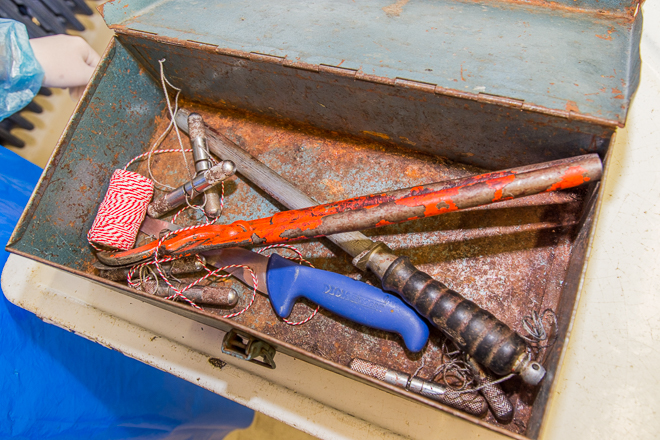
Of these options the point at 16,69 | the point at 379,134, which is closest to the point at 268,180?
the point at 379,134

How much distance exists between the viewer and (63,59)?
4.97 ft

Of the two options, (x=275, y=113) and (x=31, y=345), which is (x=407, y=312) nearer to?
(x=275, y=113)

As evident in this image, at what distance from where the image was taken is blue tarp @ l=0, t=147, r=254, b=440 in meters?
1.15

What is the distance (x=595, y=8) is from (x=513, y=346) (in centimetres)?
82

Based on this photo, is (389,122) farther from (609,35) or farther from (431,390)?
(431,390)

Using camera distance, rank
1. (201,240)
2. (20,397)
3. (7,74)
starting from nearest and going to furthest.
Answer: (201,240) < (20,397) < (7,74)

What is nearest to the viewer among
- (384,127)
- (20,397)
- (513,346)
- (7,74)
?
(513,346)

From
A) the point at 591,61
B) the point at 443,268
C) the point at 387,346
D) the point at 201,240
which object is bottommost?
the point at 387,346

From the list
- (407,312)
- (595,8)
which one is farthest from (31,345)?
(595,8)

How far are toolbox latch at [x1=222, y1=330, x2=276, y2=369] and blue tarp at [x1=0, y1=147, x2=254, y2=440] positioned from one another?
24.2 inches

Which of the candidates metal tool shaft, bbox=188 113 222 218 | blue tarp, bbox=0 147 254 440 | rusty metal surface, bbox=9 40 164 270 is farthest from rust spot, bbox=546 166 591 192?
blue tarp, bbox=0 147 254 440

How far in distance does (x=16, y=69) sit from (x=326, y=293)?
1.41 meters

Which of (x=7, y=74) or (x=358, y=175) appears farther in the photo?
(x=7, y=74)

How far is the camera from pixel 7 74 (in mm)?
1364
